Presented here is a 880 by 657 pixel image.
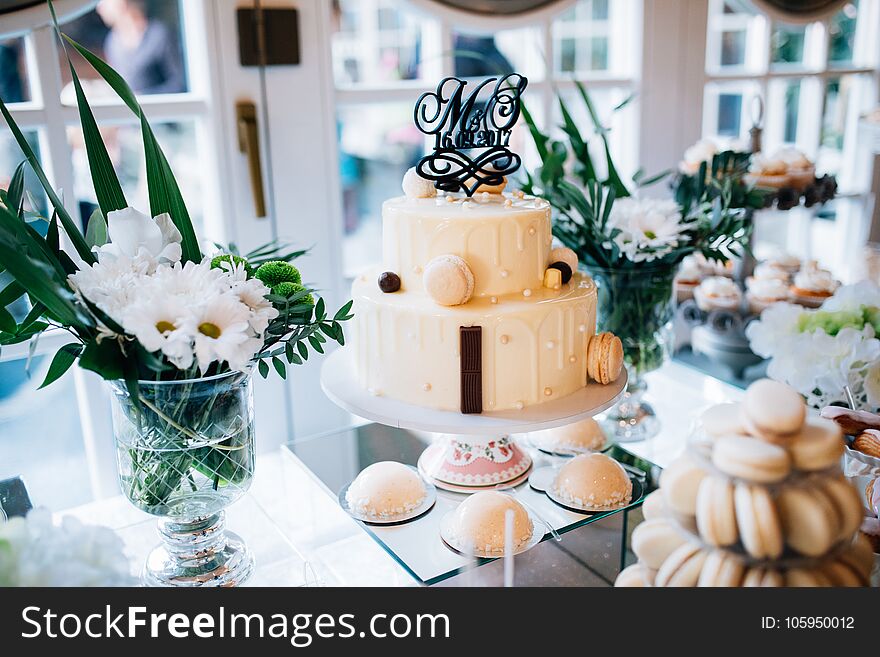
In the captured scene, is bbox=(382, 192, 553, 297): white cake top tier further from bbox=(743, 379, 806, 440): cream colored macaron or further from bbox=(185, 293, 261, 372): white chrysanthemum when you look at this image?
bbox=(743, 379, 806, 440): cream colored macaron

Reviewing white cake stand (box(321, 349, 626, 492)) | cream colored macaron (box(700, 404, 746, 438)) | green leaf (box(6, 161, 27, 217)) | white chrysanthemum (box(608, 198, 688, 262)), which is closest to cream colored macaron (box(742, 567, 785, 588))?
cream colored macaron (box(700, 404, 746, 438))

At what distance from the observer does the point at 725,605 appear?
25.3 inches

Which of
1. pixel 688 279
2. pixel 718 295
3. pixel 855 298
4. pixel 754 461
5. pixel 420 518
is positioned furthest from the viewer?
pixel 688 279

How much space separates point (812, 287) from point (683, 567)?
1176 mm

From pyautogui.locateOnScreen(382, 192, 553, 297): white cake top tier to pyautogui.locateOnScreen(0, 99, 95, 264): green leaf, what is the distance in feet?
1.18

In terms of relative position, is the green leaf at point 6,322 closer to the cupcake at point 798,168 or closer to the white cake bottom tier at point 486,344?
the white cake bottom tier at point 486,344

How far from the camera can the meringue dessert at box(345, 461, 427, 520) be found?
104cm

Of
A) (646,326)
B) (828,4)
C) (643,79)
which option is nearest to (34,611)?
(646,326)

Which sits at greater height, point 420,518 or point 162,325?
point 162,325

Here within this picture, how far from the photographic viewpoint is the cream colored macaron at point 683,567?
655mm

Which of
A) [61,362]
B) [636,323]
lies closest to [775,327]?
[636,323]

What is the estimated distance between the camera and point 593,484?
1.07 metres

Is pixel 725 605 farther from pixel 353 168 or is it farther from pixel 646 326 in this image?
pixel 353 168

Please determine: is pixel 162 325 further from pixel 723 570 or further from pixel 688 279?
pixel 688 279
